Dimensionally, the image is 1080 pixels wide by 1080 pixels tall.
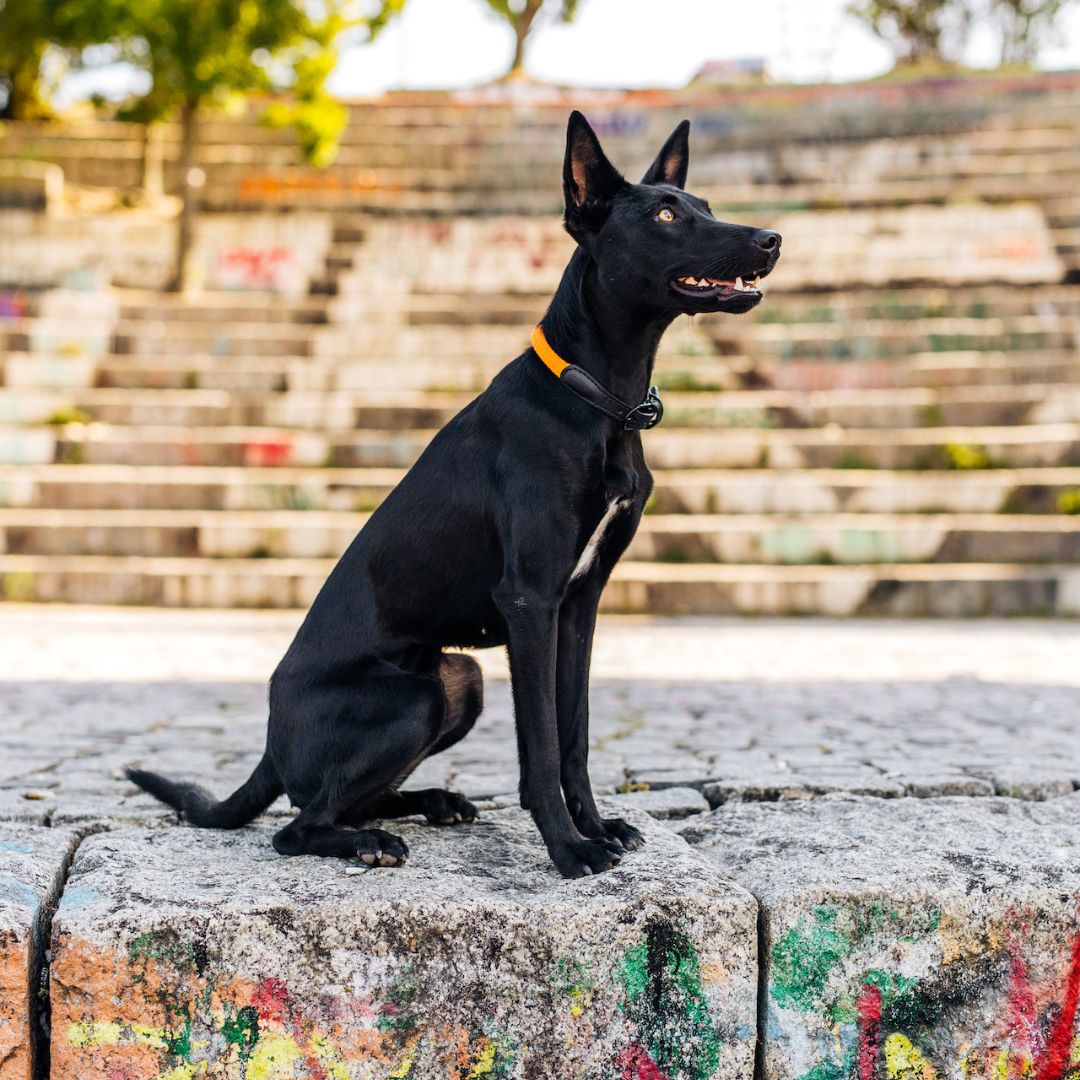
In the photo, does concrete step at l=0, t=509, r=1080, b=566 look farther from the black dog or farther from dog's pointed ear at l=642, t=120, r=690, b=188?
the black dog

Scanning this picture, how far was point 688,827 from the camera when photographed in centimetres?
315

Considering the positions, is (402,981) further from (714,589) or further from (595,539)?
(714,589)

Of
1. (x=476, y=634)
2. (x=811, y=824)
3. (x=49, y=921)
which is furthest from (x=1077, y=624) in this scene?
(x=49, y=921)

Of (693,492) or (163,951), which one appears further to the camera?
(693,492)

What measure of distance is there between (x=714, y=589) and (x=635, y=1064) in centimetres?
721

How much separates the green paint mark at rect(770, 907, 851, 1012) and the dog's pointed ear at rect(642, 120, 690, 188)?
1.75 meters

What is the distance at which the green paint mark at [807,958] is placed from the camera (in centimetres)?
251

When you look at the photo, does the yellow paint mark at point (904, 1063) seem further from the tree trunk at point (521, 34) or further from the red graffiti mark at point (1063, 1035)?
the tree trunk at point (521, 34)

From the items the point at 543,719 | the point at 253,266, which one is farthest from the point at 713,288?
the point at 253,266

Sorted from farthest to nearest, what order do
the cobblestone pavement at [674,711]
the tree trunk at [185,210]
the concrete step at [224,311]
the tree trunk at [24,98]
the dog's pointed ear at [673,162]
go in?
the tree trunk at [24,98] < the tree trunk at [185,210] < the concrete step at [224,311] < the cobblestone pavement at [674,711] < the dog's pointed ear at [673,162]

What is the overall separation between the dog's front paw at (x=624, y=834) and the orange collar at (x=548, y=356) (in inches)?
40.3

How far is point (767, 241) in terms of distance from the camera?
8.72ft

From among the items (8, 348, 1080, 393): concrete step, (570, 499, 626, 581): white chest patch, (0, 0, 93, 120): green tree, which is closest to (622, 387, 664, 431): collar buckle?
(570, 499, 626, 581): white chest patch

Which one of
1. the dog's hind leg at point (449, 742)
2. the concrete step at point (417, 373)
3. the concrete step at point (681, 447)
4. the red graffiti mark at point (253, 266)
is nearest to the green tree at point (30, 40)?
Result: the red graffiti mark at point (253, 266)
